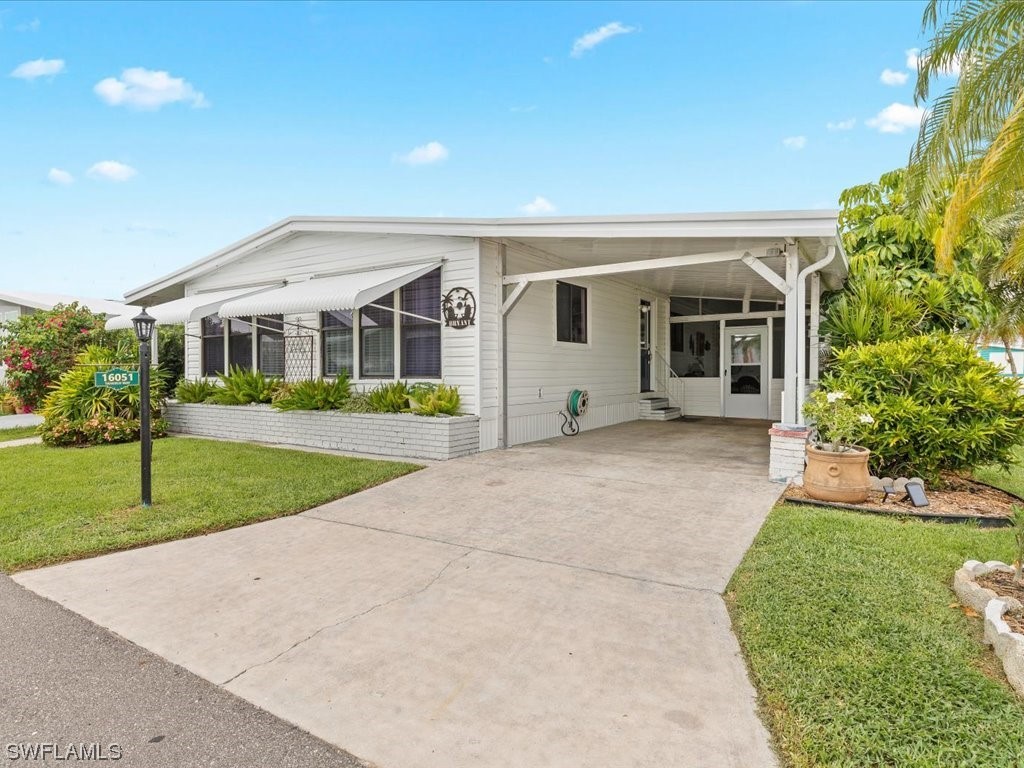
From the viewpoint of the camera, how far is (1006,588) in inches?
128

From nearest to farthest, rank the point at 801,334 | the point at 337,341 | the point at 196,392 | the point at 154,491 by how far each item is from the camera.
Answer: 1. the point at 154,491
2. the point at 801,334
3. the point at 337,341
4. the point at 196,392

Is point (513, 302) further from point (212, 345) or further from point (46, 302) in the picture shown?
point (46, 302)

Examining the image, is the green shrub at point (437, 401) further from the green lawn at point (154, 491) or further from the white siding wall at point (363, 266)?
the green lawn at point (154, 491)

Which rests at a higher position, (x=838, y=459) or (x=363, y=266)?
(x=363, y=266)

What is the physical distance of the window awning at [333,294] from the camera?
775cm

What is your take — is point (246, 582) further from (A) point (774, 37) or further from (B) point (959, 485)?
(A) point (774, 37)

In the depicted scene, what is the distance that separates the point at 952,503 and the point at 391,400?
7094 mm

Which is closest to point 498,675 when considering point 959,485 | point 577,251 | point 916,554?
point 916,554

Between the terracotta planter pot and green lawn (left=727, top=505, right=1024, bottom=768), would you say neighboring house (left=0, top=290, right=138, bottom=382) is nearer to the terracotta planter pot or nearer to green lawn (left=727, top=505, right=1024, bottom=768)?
the terracotta planter pot

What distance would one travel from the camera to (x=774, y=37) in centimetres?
1221

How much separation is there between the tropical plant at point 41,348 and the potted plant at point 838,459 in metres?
15.3

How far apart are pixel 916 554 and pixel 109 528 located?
657cm

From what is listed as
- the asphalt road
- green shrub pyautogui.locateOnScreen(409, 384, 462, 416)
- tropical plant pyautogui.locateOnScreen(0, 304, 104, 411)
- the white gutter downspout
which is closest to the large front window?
tropical plant pyautogui.locateOnScreen(0, 304, 104, 411)

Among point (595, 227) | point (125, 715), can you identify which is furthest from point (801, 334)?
point (125, 715)
